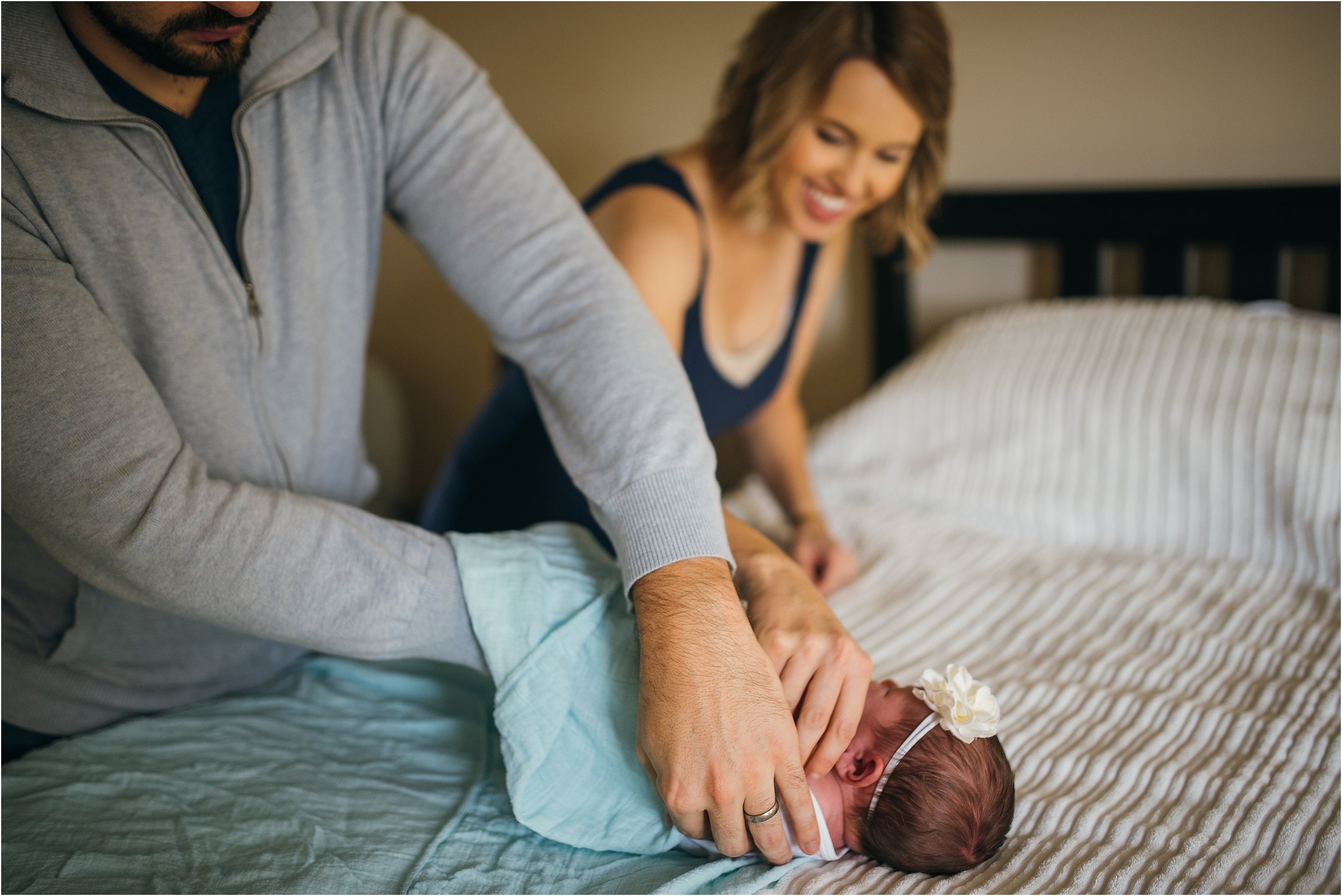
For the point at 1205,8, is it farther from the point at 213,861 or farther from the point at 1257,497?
the point at 213,861

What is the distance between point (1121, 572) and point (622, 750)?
0.95 metres

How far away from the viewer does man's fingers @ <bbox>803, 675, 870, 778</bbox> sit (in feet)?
2.67

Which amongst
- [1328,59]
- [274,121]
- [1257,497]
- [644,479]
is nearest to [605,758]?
[644,479]

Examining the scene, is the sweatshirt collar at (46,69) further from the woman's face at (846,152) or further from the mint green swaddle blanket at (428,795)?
the woman's face at (846,152)

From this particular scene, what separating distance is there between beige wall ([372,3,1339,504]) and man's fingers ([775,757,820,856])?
1564 millimetres

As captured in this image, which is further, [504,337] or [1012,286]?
[1012,286]

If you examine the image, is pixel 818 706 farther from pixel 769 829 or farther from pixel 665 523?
pixel 665 523

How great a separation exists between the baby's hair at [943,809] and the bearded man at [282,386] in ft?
0.31

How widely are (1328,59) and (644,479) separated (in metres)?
1.54

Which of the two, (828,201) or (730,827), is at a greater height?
(828,201)

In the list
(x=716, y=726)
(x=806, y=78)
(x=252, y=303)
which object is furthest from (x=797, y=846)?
(x=806, y=78)

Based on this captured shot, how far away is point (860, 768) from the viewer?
2.91ft

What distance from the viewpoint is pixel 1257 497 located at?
1.42 meters

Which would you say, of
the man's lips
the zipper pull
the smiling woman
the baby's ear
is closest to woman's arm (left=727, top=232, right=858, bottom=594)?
the smiling woman
